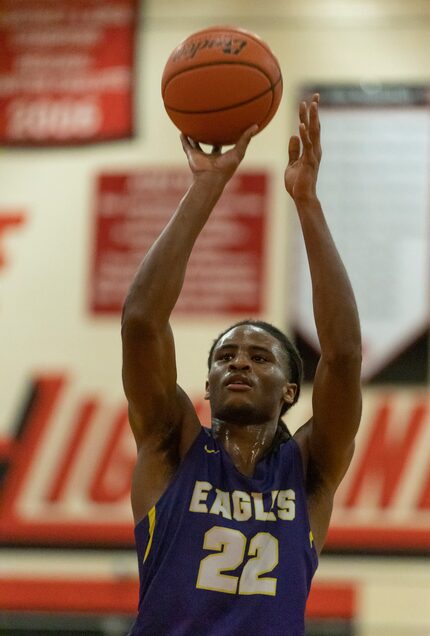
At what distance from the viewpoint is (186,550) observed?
3.27m

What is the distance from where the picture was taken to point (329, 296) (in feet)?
11.4

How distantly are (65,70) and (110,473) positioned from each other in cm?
308

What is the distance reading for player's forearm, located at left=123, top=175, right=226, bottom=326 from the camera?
Result: 131 inches

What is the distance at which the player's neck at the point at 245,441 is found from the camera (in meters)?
3.55

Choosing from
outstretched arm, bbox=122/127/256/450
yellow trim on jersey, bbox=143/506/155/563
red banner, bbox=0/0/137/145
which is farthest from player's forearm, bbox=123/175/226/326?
red banner, bbox=0/0/137/145

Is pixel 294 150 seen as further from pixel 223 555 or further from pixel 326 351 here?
pixel 223 555

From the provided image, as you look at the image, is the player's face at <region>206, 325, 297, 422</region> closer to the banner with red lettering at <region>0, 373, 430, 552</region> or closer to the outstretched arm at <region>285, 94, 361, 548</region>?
the outstretched arm at <region>285, 94, 361, 548</region>

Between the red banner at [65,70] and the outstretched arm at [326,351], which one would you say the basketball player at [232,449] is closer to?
the outstretched arm at [326,351]

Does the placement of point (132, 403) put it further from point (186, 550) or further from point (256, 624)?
point (256, 624)

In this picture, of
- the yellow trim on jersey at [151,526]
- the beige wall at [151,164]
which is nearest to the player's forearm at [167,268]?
the yellow trim on jersey at [151,526]

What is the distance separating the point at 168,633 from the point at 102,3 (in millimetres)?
6399

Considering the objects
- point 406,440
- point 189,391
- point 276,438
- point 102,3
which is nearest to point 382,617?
point 406,440

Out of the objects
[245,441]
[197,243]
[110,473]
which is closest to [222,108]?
[245,441]

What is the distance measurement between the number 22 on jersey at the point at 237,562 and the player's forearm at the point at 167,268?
25.9 inches
